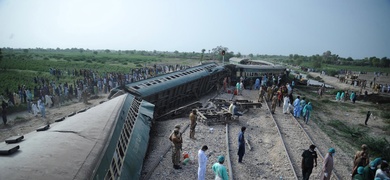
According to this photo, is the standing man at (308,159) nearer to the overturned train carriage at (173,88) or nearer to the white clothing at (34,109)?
the overturned train carriage at (173,88)

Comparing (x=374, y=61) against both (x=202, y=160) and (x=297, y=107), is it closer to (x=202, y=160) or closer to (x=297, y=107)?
(x=297, y=107)

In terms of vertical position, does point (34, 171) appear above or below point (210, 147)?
above

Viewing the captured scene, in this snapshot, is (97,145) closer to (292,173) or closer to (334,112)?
(292,173)

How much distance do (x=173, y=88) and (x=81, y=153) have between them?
37.6ft

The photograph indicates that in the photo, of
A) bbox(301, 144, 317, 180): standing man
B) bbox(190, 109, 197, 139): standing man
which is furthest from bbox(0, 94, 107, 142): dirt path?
bbox(301, 144, 317, 180): standing man

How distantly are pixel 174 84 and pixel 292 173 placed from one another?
9382mm

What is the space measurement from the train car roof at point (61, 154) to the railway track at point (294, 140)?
6.41 m

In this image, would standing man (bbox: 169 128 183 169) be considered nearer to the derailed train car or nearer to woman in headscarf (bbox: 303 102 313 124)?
the derailed train car

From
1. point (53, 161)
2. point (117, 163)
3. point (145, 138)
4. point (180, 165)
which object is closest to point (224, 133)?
point (180, 165)

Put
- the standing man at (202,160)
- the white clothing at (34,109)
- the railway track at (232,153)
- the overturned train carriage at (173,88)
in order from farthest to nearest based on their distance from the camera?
the white clothing at (34,109)
the overturned train carriage at (173,88)
the railway track at (232,153)
the standing man at (202,160)

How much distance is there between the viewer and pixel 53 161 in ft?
11.8

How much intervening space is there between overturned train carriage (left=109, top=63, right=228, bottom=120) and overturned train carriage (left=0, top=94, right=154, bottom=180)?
17.5 feet

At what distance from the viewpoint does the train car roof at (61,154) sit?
3.24 meters

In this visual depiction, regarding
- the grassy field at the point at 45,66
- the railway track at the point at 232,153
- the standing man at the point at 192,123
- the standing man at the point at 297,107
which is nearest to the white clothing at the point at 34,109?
the grassy field at the point at 45,66
